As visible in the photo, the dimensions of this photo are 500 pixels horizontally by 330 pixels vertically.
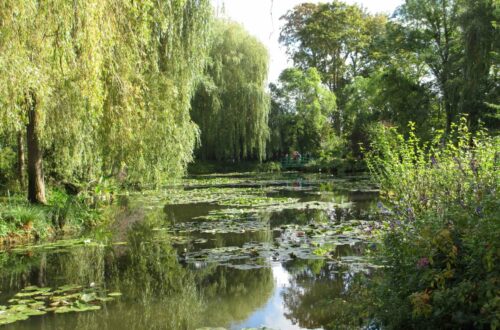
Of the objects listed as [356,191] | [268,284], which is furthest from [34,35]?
[356,191]

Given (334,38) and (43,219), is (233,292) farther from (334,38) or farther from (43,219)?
(334,38)

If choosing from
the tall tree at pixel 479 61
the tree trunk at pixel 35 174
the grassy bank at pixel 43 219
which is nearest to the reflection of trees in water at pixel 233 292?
the grassy bank at pixel 43 219

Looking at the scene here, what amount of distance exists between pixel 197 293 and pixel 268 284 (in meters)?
0.86

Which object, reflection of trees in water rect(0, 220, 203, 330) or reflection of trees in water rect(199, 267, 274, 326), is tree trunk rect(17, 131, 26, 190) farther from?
reflection of trees in water rect(199, 267, 274, 326)

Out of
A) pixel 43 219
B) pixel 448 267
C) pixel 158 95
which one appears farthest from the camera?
pixel 158 95

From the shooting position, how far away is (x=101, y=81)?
8367mm

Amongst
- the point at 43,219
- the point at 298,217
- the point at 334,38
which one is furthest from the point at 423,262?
the point at 334,38

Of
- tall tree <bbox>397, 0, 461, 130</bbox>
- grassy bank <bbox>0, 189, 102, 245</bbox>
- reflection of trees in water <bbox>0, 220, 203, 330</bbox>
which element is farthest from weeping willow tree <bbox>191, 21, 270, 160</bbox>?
reflection of trees in water <bbox>0, 220, 203, 330</bbox>

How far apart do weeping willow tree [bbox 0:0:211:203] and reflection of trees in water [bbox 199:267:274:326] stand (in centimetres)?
277

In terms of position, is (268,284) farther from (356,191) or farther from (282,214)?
(356,191)

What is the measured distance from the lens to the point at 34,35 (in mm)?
5930

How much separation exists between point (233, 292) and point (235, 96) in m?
22.7

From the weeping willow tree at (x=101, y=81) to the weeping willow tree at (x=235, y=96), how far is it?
13621 mm

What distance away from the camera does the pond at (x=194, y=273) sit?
4.80m
